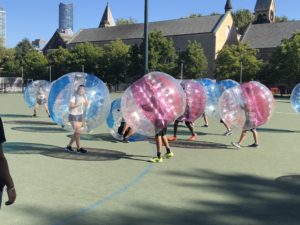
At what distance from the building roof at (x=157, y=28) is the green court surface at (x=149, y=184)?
8091cm

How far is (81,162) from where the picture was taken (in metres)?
9.13

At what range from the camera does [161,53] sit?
7512 cm

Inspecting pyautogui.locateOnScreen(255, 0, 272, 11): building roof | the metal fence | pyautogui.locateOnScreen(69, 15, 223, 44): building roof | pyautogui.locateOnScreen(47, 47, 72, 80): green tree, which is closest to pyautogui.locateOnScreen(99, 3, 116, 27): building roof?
pyautogui.locateOnScreen(69, 15, 223, 44): building roof

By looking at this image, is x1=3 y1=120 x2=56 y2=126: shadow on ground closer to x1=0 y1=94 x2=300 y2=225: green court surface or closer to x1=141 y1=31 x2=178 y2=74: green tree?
x1=0 y1=94 x2=300 y2=225: green court surface

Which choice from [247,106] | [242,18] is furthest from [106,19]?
[247,106]

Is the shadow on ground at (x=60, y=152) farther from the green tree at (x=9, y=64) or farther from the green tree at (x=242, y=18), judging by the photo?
the green tree at (x=242, y=18)

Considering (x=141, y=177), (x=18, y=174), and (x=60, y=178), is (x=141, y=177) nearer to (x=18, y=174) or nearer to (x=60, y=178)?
(x=60, y=178)

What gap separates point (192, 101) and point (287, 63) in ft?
189

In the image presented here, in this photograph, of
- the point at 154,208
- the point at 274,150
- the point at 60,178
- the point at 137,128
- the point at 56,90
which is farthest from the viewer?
the point at 274,150

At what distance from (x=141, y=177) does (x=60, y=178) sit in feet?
4.63

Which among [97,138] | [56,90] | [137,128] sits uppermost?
[56,90]

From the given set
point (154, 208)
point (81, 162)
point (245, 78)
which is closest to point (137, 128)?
point (81, 162)

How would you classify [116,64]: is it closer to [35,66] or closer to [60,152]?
[35,66]

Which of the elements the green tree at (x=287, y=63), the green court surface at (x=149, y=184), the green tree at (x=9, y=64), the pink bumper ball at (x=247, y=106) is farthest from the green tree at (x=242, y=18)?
the green court surface at (x=149, y=184)
